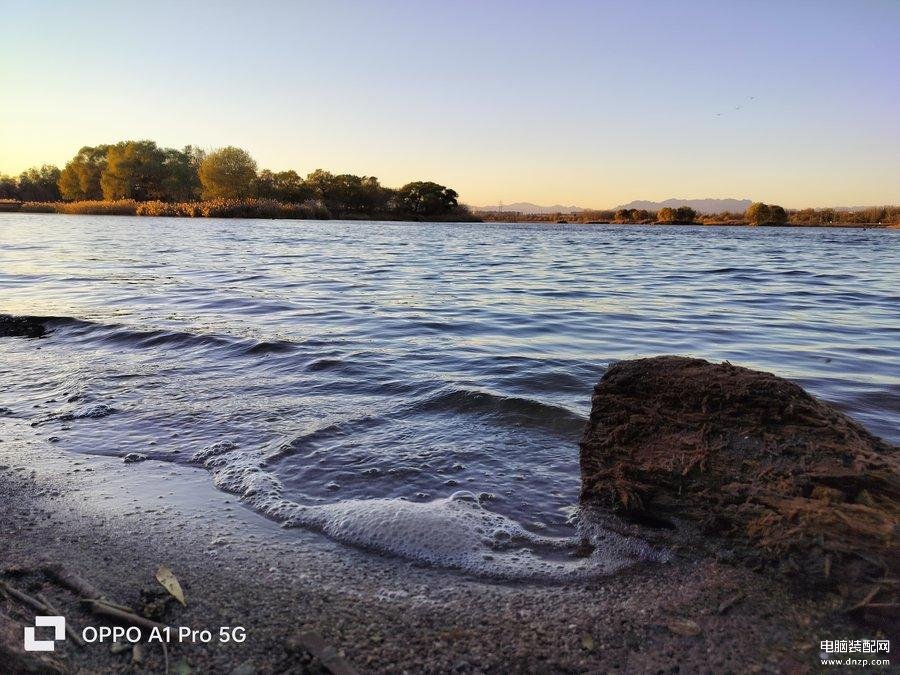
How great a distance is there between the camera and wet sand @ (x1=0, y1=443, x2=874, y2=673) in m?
2.04

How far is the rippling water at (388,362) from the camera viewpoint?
4.14 m

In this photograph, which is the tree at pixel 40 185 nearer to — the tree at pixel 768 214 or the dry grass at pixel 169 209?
the dry grass at pixel 169 209

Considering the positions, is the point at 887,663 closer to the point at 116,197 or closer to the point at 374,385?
the point at 374,385

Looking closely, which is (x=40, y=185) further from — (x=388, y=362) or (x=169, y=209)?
(x=388, y=362)

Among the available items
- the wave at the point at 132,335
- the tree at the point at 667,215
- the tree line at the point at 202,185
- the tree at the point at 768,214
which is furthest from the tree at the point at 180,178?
the wave at the point at 132,335

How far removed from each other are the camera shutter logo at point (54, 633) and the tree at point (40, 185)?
108631 mm

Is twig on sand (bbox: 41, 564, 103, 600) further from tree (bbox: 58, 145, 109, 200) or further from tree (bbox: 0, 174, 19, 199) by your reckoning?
tree (bbox: 0, 174, 19, 199)

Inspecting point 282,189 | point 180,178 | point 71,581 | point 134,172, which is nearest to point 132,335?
point 71,581

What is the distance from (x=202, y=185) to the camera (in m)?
87.6

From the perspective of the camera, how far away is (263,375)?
637cm

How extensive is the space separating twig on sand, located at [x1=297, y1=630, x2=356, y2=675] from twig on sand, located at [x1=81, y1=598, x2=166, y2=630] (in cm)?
54

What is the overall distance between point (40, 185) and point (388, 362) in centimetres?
10880

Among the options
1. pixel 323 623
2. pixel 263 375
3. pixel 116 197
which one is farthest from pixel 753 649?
pixel 116 197

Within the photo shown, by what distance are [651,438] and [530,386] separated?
3.00m
